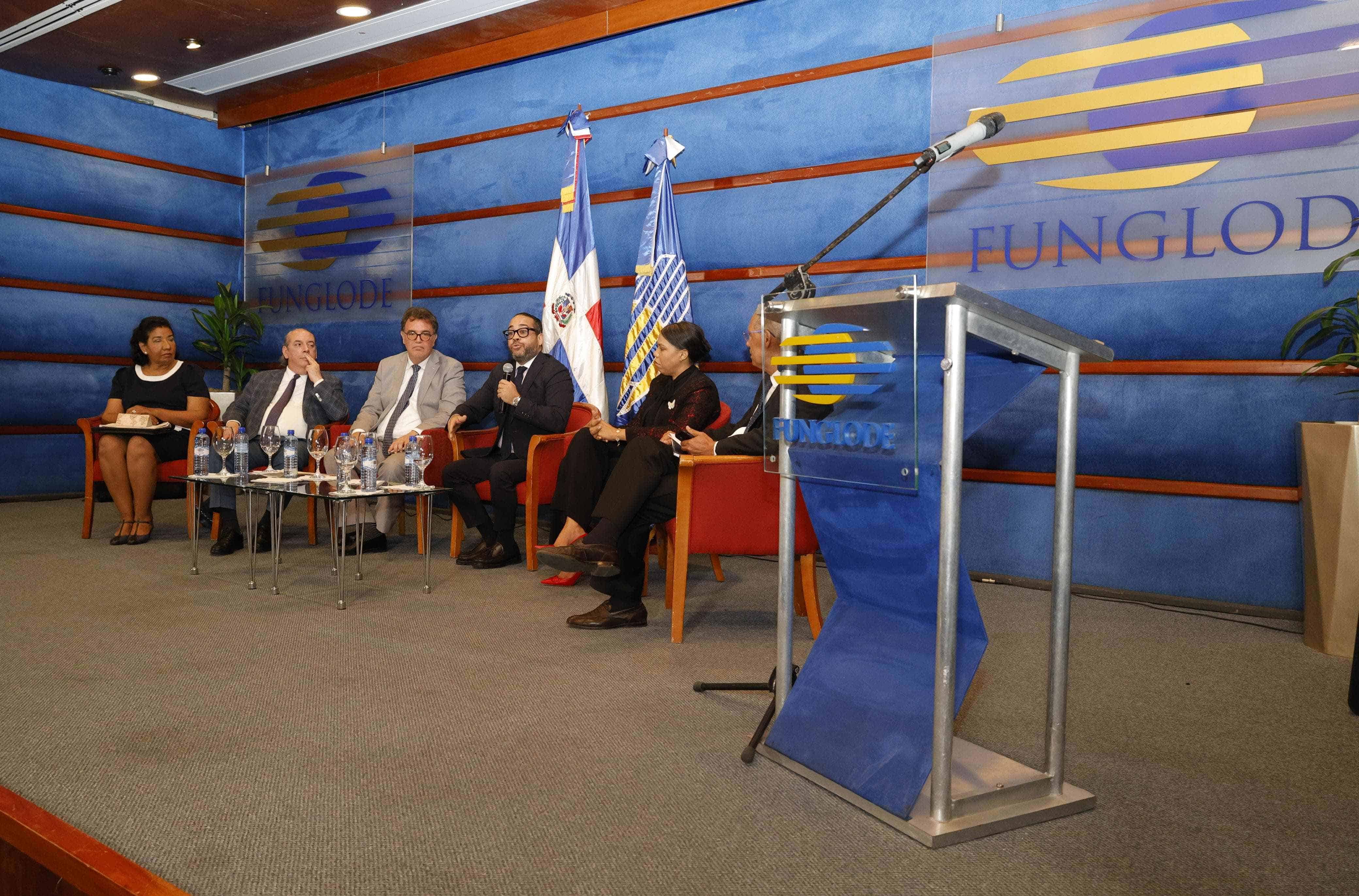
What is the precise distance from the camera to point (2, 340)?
20.4 ft

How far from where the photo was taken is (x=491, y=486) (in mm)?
4367

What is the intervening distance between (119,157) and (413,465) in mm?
4367

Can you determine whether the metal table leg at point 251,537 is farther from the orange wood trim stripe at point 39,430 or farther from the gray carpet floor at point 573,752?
the orange wood trim stripe at point 39,430

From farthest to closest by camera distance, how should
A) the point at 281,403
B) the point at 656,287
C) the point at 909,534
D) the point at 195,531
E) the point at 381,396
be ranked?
1. the point at 381,396
2. the point at 281,403
3. the point at 656,287
4. the point at 195,531
5. the point at 909,534

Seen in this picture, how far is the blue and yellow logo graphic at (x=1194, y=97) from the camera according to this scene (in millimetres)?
3500

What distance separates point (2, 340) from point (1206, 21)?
6.91m

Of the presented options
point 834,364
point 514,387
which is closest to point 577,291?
point 514,387

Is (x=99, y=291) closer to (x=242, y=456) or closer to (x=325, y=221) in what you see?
(x=325, y=221)

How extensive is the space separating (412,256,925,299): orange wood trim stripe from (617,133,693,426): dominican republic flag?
15 centimetres

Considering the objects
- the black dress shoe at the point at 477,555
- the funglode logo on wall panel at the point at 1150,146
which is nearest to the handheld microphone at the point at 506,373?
the black dress shoe at the point at 477,555

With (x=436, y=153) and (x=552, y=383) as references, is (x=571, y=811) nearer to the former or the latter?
(x=552, y=383)

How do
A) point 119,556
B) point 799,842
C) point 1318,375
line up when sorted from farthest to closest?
point 119,556 → point 1318,375 → point 799,842

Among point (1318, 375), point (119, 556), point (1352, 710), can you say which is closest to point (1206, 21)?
point (1318, 375)

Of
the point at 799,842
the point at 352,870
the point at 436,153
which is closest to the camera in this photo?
the point at 352,870
